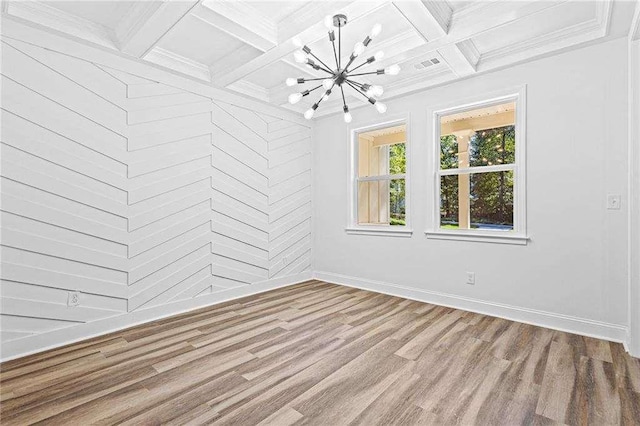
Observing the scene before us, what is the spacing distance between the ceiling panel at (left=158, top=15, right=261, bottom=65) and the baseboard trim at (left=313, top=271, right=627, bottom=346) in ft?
11.0

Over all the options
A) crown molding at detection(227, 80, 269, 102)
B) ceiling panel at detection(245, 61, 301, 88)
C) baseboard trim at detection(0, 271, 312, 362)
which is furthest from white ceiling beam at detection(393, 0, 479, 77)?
baseboard trim at detection(0, 271, 312, 362)

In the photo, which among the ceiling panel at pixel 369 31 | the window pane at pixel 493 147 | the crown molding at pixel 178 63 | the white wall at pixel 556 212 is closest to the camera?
the ceiling panel at pixel 369 31

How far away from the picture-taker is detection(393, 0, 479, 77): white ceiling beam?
2334 mm

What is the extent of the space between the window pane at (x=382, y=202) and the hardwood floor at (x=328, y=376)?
65.3 inches

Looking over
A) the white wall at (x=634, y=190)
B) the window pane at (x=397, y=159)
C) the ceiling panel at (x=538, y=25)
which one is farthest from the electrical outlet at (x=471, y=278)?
the ceiling panel at (x=538, y=25)

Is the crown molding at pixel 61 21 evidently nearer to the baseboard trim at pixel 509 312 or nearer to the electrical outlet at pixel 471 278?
the baseboard trim at pixel 509 312

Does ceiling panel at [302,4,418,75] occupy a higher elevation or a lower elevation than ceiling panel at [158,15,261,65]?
lower

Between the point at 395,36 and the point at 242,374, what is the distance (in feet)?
10.7

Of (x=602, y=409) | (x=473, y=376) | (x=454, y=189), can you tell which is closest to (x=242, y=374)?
(x=473, y=376)

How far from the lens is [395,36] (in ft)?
9.71

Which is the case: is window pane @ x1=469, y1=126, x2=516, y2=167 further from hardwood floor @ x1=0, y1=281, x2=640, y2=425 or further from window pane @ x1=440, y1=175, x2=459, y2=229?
hardwood floor @ x1=0, y1=281, x2=640, y2=425

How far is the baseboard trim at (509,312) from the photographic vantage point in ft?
9.12

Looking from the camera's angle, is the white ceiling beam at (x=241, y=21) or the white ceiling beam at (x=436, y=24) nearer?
the white ceiling beam at (x=436, y=24)

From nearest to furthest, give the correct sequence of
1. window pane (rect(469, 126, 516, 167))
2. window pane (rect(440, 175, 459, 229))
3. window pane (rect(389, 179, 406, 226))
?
window pane (rect(469, 126, 516, 167)) → window pane (rect(440, 175, 459, 229)) → window pane (rect(389, 179, 406, 226))
